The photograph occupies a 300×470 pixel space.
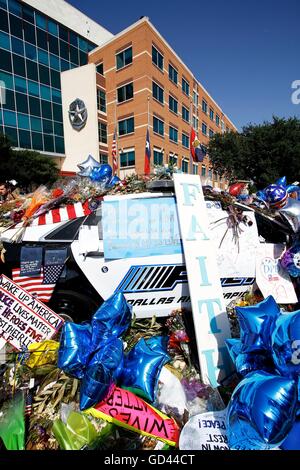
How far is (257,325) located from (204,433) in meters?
0.85

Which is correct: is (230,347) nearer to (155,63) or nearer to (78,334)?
(78,334)

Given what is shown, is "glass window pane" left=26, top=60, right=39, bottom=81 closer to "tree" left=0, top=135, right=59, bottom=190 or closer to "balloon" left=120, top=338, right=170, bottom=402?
"tree" left=0, top=135, right=59, bottom=190

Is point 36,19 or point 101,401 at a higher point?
point 36,19

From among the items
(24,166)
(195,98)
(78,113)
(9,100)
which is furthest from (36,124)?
(195,98)

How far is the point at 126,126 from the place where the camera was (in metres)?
24.1

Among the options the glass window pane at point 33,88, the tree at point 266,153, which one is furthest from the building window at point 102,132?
the tree at point 266,153

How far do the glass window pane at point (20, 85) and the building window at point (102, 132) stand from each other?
7.11 metres

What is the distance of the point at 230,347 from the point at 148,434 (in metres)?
0.89

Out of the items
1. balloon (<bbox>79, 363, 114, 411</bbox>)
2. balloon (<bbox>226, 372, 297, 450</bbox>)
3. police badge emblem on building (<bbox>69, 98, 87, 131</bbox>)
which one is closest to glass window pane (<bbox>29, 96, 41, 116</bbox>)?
police badge emblem on building (<bbox>69, 98, 87, 131</bbox>)

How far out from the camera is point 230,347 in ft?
6.56

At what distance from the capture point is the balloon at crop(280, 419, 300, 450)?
1.44 m

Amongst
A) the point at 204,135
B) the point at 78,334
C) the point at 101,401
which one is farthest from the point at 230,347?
the point at 204,135

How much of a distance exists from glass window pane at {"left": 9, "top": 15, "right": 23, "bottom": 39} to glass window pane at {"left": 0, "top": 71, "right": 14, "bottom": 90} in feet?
12.3

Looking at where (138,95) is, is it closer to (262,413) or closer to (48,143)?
(48,143)
